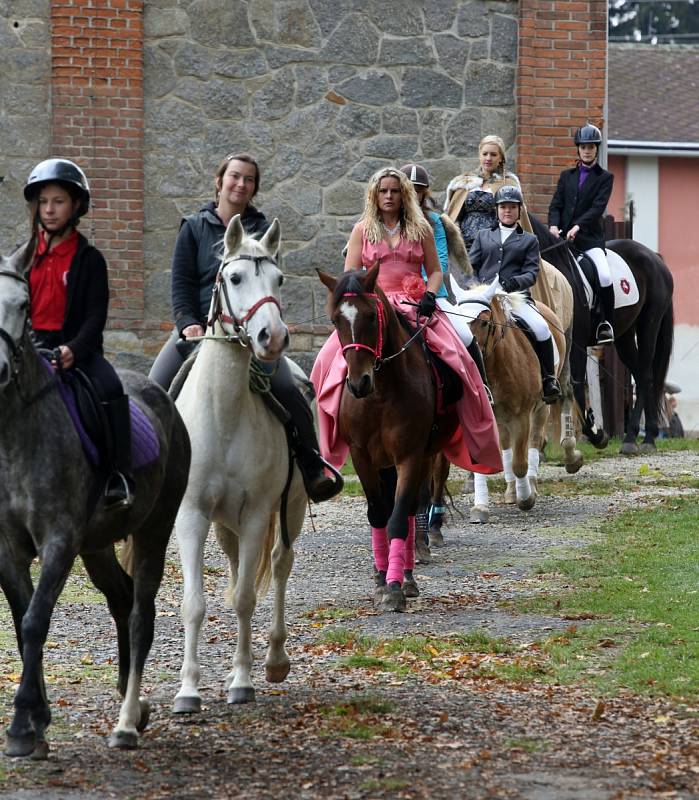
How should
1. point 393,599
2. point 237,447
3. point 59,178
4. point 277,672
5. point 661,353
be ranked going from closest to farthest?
point 59,178, point 237,447, point 277,672, point 393,599, point 661,353

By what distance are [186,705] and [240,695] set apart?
1.21 feet

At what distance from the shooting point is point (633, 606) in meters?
9.60

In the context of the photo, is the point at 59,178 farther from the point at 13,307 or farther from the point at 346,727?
the point at 346,727

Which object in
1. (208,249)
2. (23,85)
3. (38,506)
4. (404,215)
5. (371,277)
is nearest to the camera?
(38,506)

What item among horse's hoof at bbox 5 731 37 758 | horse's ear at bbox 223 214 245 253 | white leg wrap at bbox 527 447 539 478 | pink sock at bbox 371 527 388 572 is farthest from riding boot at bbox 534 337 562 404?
horse's hoof at bbox 5 731 37 758

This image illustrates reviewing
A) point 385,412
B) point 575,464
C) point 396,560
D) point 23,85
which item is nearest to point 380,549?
point 396,560

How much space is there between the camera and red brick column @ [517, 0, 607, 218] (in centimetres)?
1817

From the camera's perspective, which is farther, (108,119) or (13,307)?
(108,119)

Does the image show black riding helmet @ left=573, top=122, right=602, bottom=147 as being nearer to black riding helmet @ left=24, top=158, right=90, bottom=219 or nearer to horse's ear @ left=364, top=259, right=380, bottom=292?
horse's ear @ left=364, top=259, right=380, bottom=292

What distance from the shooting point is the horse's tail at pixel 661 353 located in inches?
783

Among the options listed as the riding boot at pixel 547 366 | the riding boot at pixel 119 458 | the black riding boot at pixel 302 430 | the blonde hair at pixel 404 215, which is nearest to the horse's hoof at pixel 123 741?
the riding boot at pixel 119 458

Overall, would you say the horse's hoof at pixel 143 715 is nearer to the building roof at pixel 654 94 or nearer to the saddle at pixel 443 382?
the saddle at pixel 443 382

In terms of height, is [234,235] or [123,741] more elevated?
[234,235]

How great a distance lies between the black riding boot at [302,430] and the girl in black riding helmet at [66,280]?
151 cm
